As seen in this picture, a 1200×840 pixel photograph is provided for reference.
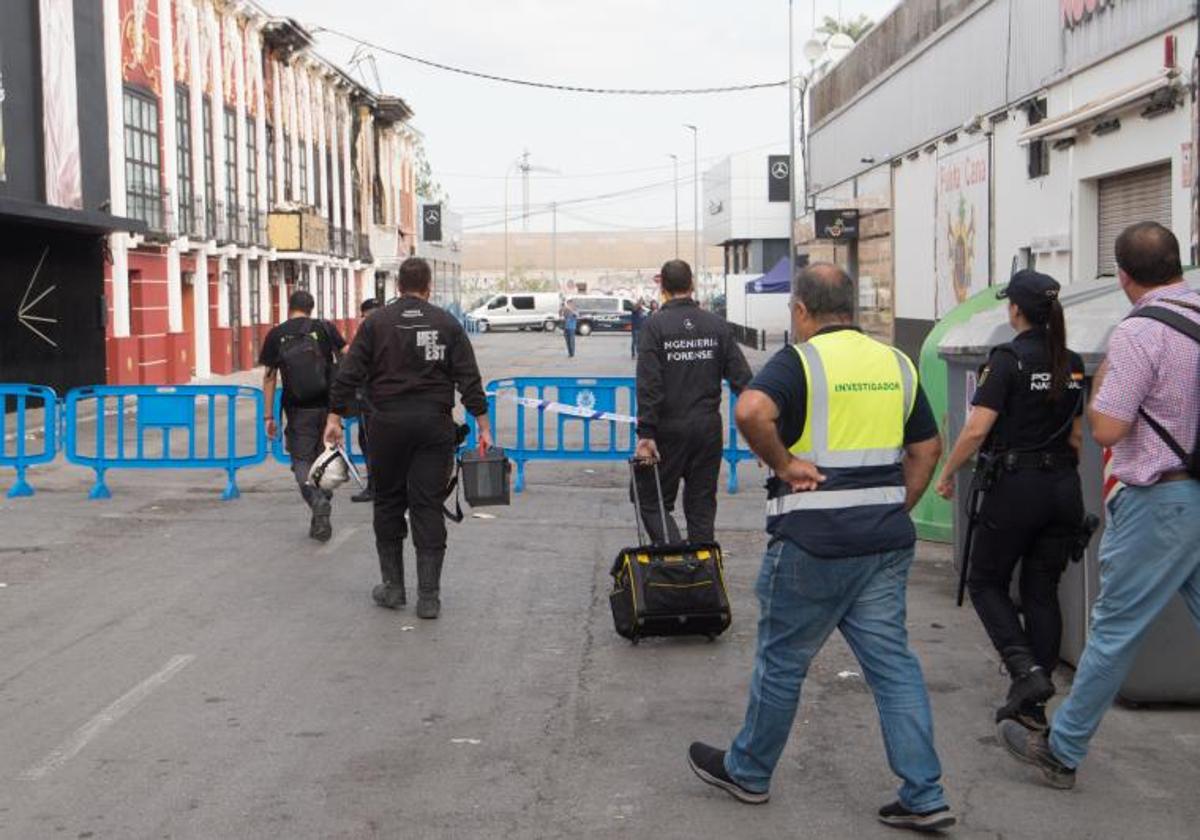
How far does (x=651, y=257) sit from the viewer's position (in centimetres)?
15375

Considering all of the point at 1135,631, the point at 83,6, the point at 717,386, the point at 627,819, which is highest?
the point at 83,6

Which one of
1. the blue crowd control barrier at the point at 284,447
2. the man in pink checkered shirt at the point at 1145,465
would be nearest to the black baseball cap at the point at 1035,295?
the man in pink checkered shirt at the point at 1145,465

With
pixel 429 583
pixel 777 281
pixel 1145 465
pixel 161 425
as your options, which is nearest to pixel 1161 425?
pixel 1145 465

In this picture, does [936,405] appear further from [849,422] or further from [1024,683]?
[849,422]

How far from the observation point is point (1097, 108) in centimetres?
1762

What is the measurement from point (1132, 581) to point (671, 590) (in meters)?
2.93

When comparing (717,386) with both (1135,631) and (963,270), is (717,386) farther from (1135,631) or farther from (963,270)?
(963,270)

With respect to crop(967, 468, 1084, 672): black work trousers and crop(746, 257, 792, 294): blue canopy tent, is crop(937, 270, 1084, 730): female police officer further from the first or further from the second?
crop(746, 257, 792, 294): blue canopy tent

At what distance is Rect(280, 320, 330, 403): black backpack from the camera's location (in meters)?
11.4

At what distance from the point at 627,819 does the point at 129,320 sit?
29322mm

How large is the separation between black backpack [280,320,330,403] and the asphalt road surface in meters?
1.22

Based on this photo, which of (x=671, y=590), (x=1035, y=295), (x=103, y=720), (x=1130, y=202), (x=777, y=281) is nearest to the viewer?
(x=1035, y=295)

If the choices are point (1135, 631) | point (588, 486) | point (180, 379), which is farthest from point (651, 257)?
point (1135, 631)

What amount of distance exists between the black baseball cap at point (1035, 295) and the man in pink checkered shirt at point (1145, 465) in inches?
23.5
